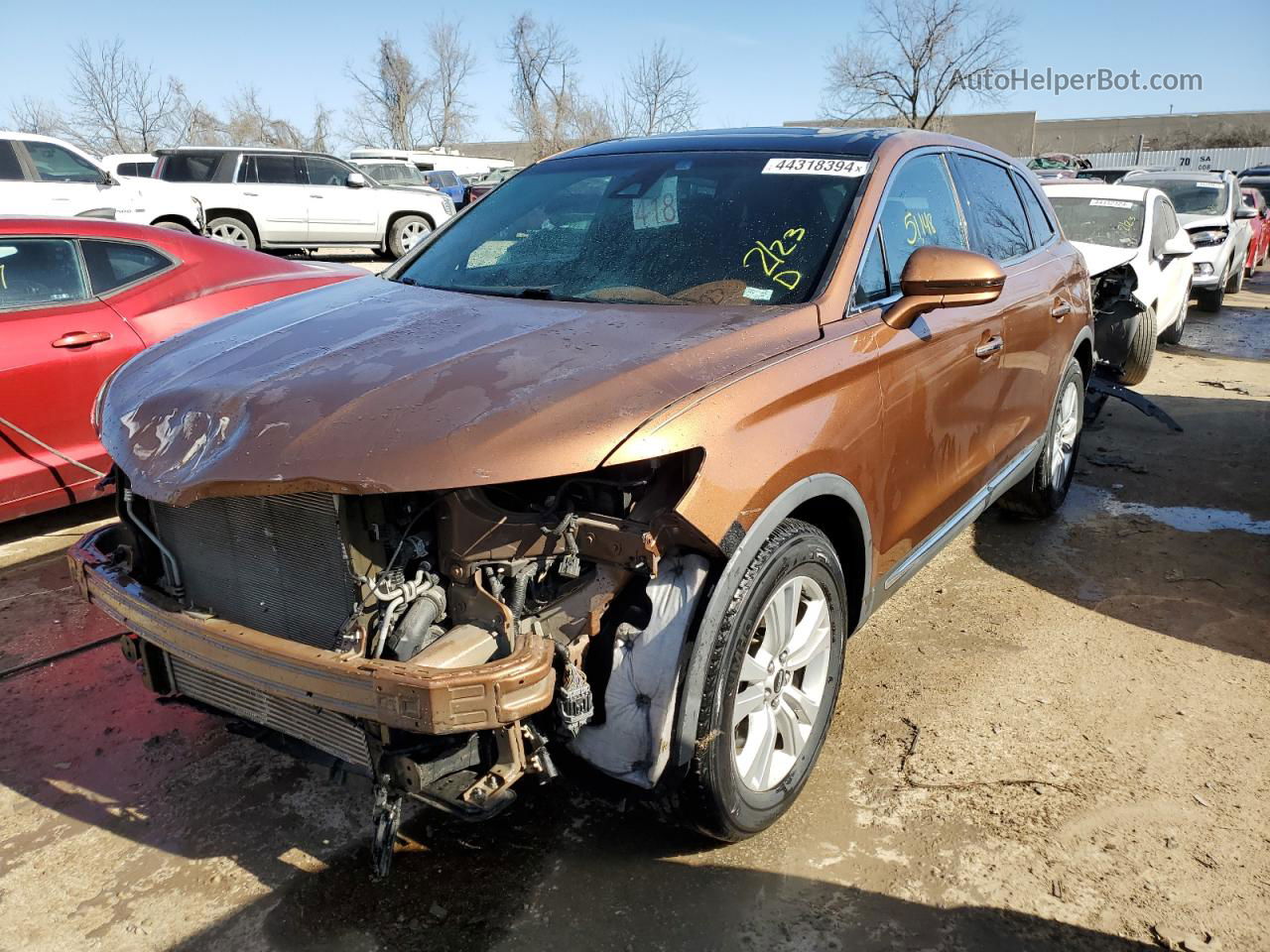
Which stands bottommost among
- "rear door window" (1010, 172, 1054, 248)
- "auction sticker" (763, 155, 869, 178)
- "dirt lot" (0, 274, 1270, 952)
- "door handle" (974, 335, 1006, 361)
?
"dirt lot" (0, 274, 1270, 952)

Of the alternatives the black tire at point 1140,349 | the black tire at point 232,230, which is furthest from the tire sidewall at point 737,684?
the black tire at point 232,230

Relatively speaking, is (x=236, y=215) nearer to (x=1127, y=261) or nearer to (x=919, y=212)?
(x=1127, y=261)

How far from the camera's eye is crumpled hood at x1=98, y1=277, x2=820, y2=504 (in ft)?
6.42

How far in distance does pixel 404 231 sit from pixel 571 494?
14.5 meters

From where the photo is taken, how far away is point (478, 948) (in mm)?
2256

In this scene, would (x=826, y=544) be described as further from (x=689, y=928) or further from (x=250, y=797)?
(x=250, y=797)

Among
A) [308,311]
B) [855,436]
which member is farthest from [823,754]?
[308,311]

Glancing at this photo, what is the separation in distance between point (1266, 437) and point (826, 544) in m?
5.63

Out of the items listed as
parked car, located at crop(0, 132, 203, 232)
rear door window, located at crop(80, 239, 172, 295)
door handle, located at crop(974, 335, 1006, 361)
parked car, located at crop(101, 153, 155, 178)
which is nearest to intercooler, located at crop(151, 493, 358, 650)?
door handle, located at crop(974, 335, 1006, 361)

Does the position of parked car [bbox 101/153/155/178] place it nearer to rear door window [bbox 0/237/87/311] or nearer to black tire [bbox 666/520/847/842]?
rear door window [bbox 0/237/87/311]

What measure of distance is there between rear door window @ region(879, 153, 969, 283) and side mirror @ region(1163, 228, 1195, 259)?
5.83 meters

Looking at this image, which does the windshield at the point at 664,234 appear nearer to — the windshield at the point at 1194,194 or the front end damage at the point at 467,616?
the front end damage at the point at 467,616

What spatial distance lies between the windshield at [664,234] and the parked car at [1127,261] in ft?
16.4

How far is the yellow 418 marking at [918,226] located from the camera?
3211 millimetres
